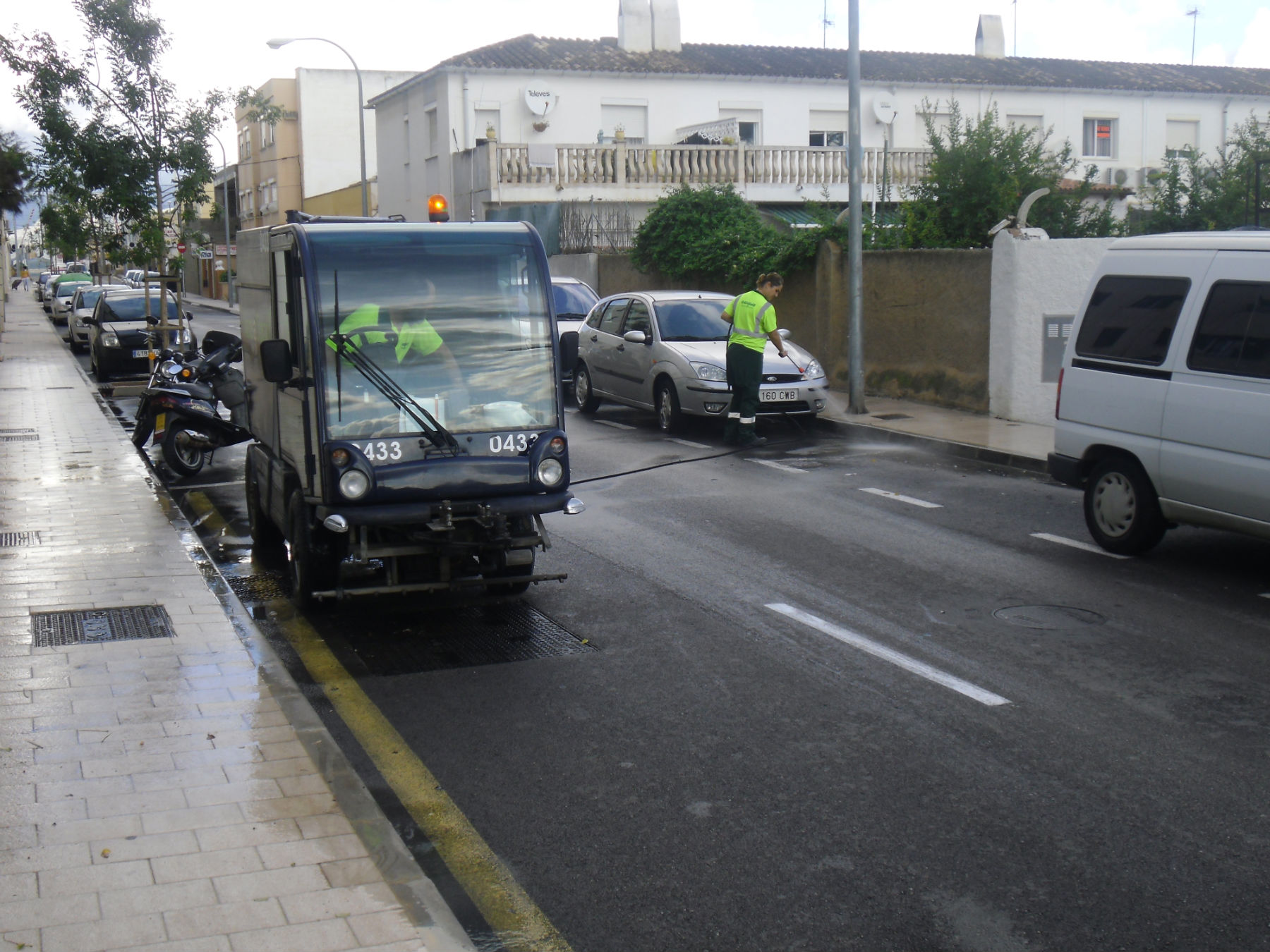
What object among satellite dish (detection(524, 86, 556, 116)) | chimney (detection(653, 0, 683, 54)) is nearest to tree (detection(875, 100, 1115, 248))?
satellite dish (detection(524, 86, 556, 116))

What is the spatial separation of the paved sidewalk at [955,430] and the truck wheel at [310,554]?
25.0 feet

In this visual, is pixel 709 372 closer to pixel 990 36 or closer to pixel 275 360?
pixel 275 360

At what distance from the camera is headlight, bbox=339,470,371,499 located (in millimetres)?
7043

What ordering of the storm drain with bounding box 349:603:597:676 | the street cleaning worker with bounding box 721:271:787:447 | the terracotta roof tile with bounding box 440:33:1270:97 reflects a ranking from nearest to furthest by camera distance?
the storm drain with bounding box 349:603:597:676, the street cleaning worker with bounding box 721:271:787:447, the terracotta roof tile with bounding box 440:33:1270:97

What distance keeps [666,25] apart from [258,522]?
31.7 m

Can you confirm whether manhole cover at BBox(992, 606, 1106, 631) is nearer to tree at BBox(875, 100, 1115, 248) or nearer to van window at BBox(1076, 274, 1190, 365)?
van window at BBox(1076, 274, 1190, 365)

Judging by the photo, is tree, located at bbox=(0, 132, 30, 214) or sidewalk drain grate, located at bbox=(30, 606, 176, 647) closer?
sidewalk drain grate, located at bbox=(30, 606, 176, 647)

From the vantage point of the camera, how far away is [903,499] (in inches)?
447

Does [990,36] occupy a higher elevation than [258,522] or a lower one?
higher

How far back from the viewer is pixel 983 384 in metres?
16.1

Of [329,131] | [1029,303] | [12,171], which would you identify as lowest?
[1029,303]

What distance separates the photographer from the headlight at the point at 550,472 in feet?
24.3

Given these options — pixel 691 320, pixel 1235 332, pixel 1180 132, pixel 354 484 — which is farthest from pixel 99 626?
pixel 1180 132

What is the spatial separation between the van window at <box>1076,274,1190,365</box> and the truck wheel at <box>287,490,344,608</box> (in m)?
5.36
